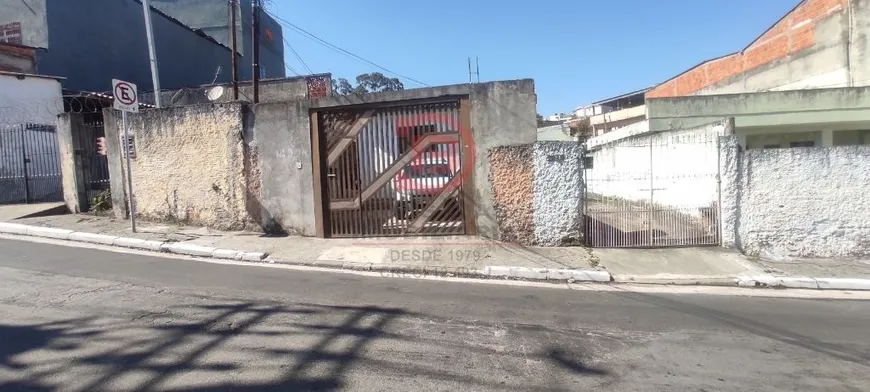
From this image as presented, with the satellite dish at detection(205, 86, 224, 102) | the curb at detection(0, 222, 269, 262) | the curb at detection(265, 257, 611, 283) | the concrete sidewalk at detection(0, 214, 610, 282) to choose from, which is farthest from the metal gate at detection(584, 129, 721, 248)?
the satellite dish at detection(205, 86, 224, 102)

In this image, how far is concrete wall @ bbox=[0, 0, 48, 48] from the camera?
17.7 m

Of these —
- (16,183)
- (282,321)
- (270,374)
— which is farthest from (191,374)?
(16,183)

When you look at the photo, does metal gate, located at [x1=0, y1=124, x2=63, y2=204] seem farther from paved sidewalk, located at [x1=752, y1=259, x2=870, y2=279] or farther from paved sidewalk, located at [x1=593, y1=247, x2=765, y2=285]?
paved sidewalk, located at [x1=752, y1=259, x2=870, y2=279]

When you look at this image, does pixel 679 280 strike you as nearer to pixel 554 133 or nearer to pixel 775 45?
pixel 775 45

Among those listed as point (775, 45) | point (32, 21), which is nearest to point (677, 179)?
point (32, 21)

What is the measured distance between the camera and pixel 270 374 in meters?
3.38

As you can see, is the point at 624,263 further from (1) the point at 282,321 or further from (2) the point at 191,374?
(2) the point at 191,374

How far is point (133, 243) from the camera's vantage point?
855 cm

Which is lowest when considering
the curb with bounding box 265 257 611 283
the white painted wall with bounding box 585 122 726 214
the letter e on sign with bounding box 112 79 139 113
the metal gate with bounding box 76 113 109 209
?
the curb with bounding box 265 257 611 283

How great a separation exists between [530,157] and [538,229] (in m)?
1.27

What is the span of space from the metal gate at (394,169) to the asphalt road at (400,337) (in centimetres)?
273

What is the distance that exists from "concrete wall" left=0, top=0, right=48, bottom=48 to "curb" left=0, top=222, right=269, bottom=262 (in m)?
11.8

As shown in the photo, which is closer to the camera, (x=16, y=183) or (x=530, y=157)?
(x=530, y=157)

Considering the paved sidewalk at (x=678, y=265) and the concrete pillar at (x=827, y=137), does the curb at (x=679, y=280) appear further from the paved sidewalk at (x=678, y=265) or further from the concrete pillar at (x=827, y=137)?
the concrete pillar at (x=827, y=137)
